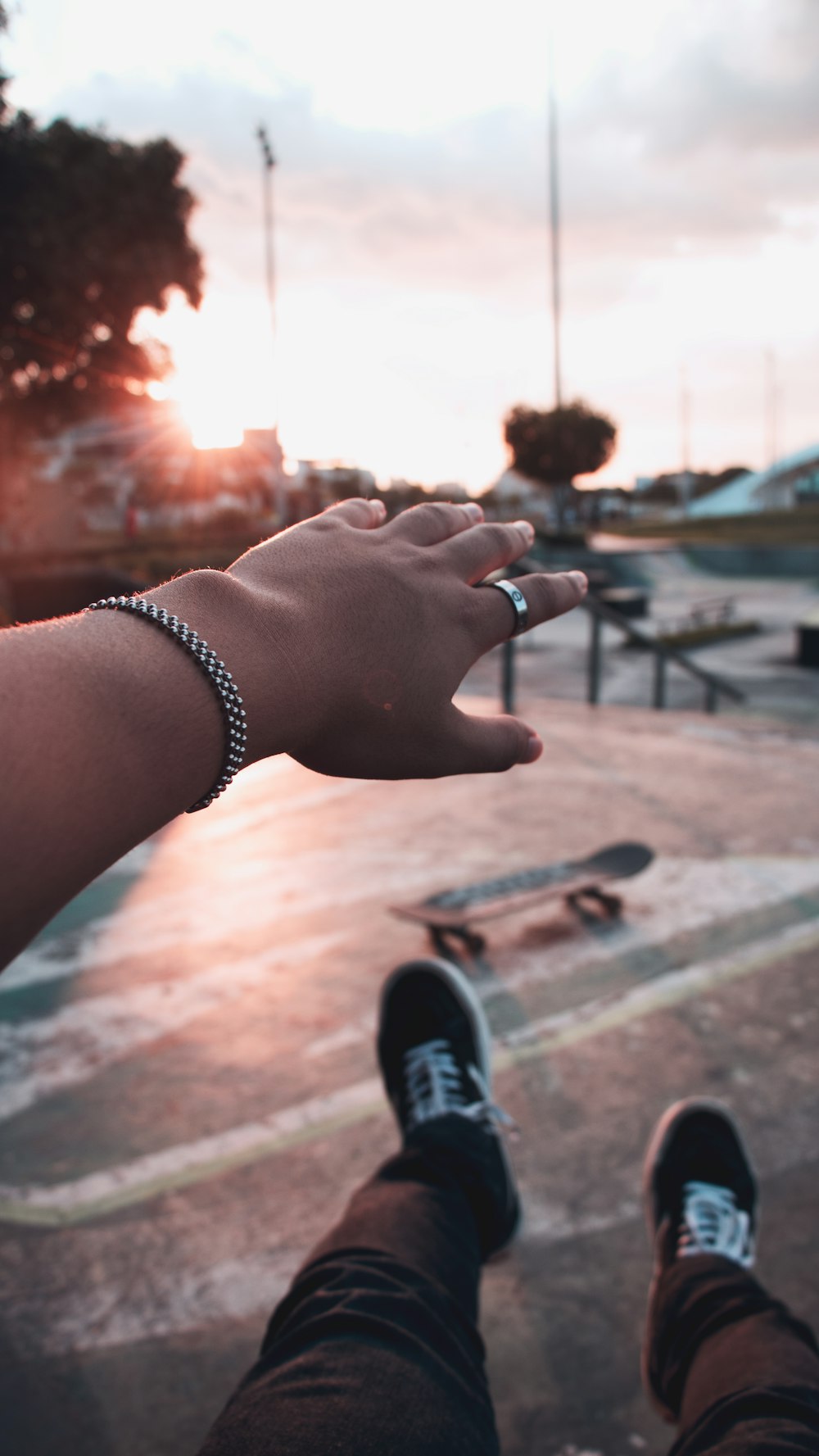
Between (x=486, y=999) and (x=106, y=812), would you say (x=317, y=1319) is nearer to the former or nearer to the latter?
(x=106, y=812)

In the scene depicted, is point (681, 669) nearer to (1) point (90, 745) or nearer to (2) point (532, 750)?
(2) point (532, 750)

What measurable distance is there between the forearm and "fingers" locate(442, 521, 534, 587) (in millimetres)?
446

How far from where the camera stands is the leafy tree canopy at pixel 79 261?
17.4 m

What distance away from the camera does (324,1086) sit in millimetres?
2844

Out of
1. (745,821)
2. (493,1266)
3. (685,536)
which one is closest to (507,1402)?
(493,1266)

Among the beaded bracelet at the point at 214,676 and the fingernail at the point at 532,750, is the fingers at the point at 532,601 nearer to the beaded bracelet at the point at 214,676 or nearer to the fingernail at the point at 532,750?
the fingernail at the point at 532,750

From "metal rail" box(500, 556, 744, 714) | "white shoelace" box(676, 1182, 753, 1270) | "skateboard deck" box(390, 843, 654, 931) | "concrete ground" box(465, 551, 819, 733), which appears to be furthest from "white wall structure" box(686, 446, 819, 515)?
"white shoelace" box(676, 1182, 753, 1270)

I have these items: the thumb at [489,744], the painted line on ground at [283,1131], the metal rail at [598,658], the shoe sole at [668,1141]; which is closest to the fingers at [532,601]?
the thumb at [489,744]

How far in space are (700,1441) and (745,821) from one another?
4.03m

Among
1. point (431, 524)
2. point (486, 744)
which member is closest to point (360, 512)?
point (431, 524)

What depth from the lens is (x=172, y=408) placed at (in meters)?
33.7

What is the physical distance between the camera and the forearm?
0.83 m

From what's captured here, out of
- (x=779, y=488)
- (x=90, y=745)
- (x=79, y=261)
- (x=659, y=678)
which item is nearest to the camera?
(x=90, y=745)

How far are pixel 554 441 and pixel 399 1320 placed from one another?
52638 millimetres
